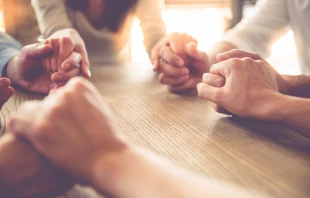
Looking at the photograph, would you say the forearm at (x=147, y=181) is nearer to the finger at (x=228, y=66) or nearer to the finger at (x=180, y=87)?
the finger at (x=228, y=66)

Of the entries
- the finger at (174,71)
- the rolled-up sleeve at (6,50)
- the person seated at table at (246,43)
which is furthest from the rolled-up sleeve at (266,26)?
the rolled-up sleeve at (6,50)

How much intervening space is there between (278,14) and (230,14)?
1.31 m

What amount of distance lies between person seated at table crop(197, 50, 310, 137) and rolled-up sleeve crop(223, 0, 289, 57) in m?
0.39

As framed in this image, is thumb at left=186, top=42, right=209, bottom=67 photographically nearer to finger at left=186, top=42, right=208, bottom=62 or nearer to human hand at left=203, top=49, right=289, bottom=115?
finger at left=186, top=42, right=208, bottom=62

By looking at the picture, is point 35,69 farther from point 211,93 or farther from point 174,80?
point 211,93

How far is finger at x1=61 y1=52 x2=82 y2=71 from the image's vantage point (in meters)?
0.73

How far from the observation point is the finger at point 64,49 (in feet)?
2.45

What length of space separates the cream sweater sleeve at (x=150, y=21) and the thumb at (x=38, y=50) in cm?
54

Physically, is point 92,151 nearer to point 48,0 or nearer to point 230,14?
point 48,0

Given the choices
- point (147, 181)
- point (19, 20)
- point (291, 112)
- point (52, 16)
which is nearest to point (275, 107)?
point (291, 112)

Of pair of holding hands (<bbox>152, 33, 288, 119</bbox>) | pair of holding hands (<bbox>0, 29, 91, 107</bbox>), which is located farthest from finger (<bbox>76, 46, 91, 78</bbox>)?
pair of holding hands (<bbox>152, 33, 288, 119</bbox>)

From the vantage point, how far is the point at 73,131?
1.04 feet

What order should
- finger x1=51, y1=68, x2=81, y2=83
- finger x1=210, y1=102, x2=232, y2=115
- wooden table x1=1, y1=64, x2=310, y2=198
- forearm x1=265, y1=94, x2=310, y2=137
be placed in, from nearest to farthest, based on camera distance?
wooden table x1=1, y1=64, x2=310, y2=198
forearm x1=265, y1=94, x2=310, y2=137
finger x1=210, y1=102, x2=232, y2=115
finger x1=51, y1=68, x2=81, y2=83

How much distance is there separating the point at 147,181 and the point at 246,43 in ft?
2.54
